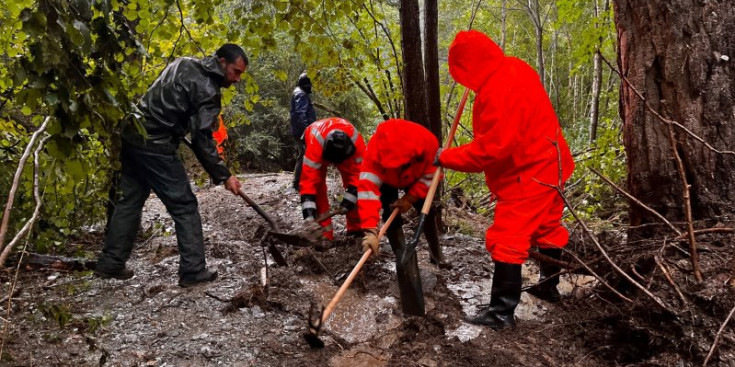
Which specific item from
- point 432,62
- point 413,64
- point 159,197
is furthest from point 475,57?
point 159,197

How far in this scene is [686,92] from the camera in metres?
2.81

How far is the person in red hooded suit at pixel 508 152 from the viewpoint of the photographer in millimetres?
2982

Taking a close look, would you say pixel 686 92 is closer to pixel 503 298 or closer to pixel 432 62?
pixel 503 298

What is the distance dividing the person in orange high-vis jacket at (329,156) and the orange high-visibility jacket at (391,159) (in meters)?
0.72

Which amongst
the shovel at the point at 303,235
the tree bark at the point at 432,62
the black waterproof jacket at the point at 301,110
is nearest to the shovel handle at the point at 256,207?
the shovel at the point at 303,235

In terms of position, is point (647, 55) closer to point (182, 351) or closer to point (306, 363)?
point (306, 363)

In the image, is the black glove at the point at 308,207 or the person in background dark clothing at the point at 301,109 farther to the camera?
the person in background dark clothing at the point at 301,109

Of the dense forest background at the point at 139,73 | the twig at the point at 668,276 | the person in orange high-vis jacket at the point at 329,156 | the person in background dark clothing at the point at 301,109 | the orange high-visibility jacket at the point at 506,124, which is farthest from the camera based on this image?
the person in background dark clothing at the point at 301,109

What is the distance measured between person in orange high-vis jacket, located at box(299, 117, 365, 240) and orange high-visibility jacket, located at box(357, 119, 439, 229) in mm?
722

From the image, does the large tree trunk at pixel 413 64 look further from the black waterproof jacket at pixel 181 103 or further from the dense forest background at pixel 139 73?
the black waterproof jacket at pixel 181 103

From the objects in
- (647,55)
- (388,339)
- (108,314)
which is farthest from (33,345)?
(647,55)

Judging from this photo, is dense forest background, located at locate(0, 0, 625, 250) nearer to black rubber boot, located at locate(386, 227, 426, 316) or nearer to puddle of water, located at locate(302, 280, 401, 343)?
puddle of water, located at locate(302, 280, 401, 343)

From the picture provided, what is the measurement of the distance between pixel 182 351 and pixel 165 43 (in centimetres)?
426

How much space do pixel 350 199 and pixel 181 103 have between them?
66.2 inches
